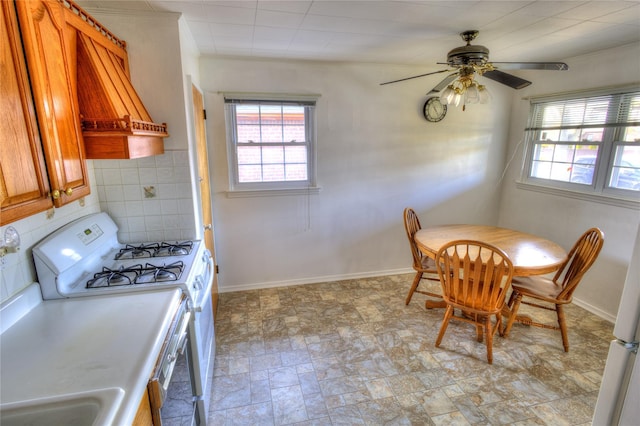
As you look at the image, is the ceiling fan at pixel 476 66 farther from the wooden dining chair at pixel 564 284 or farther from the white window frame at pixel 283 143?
the white window frame at pixel 283 143

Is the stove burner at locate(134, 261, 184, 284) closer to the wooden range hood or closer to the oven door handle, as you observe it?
the oven door handle

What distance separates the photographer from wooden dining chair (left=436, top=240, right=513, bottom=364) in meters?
2.08

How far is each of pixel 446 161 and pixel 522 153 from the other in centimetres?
87

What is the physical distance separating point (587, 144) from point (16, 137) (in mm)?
4049

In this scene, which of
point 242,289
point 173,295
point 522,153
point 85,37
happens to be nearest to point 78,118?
point 85,37

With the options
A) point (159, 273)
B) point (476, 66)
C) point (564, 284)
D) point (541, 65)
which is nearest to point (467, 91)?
point (476, 66)

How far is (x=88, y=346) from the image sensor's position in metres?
1.10

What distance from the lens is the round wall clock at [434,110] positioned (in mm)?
3338

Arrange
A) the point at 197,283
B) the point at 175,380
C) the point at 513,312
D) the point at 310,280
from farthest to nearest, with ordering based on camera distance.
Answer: the point at 310,280
the point at 513,312
the point at 197,283
the point at 175,380

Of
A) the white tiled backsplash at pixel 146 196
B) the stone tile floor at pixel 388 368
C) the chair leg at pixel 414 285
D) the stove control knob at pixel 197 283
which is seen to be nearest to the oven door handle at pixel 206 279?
the stove control knob at pixel 197 283

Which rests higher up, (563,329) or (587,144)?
(587,144)

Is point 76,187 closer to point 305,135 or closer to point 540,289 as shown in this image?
point 305,135

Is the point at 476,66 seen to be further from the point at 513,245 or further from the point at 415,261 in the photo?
the point at 415,261

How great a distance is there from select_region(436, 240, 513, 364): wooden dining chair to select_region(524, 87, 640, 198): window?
1523 millimetres
